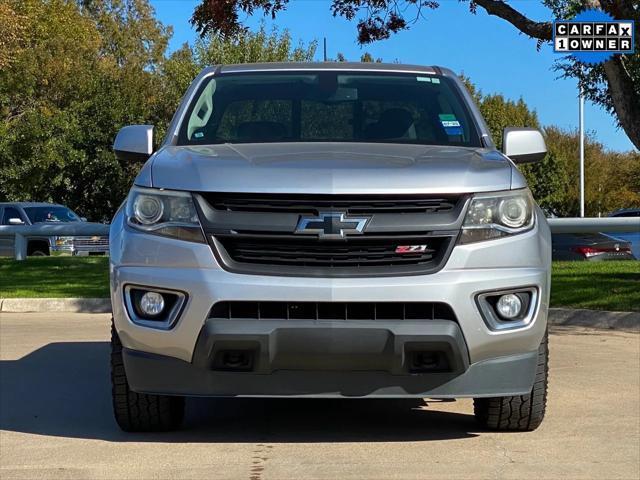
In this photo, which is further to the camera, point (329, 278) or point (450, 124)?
point (450, 124)

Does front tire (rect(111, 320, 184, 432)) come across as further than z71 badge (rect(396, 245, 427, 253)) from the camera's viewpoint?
Yes

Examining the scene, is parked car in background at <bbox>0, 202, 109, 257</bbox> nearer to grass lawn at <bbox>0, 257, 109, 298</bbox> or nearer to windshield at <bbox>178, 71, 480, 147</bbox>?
A: grass lawn at <bbox>0, 257, 109, 298</bbox>

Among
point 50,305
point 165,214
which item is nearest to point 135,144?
point 165,214

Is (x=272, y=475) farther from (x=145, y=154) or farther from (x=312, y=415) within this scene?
(x=145, y=154)

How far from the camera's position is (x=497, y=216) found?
498 cm

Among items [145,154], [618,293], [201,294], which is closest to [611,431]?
[201,294]

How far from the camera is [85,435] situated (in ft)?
18.4

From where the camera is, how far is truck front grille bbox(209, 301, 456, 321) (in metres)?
4.73

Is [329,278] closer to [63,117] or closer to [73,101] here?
[63,117]

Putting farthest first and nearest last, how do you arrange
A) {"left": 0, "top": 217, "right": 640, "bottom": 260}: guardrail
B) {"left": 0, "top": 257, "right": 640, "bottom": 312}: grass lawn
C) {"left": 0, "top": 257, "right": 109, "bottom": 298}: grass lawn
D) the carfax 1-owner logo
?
{"left": 0, "top": 217, "right": 640, "bottom": 260}: guardrail → {"left": 0, "top": 257, "right": 109, "bottom": 298}: grass lawn → {"left": 0, "top": 257, "right": 640, "bottom": 312}: grass lawn → the carfax 1-owner logo

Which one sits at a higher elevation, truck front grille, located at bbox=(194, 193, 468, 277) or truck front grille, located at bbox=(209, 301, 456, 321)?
truck front grille, located at bbox=(194, 193, 468, 277)

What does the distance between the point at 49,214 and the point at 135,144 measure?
780 inches

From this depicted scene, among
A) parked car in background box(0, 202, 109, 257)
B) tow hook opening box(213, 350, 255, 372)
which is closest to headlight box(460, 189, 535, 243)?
tow hook opening box(213, 350, 255, 372)

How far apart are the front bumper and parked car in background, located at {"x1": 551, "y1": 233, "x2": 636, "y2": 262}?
55.8 ft
